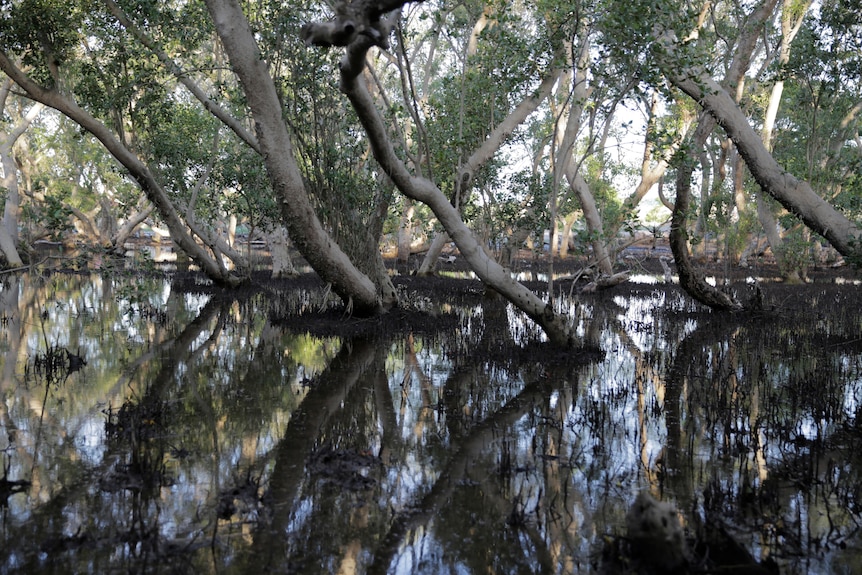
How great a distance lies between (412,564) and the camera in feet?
10.3

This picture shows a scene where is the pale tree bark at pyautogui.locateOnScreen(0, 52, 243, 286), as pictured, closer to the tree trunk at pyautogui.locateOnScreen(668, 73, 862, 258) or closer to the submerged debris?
the tree trunk at pyautogui.locateOnScreen(668, 73, 862, 258)

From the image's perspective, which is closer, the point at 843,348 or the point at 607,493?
the point at 607,493

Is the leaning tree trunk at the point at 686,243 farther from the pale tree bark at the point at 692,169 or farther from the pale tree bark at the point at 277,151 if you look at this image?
the pale tree bark at the point at 277,151

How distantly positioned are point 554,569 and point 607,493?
936 millimetres

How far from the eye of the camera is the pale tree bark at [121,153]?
32.5 feet

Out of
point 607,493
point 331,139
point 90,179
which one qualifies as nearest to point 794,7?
point 331,139

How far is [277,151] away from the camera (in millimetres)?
8312

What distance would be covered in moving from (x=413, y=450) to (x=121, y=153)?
832cm

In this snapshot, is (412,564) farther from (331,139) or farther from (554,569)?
(331,139)

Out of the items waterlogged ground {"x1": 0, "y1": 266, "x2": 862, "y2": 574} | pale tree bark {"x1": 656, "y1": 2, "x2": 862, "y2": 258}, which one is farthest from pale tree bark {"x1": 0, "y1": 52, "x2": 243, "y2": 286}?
pale tree bark {"x1": 656, "y1": 2, "x2": 862, "y2": 258}

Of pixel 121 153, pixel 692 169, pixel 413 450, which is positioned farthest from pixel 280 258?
pixel 413 450

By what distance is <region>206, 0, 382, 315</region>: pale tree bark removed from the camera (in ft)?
25.7

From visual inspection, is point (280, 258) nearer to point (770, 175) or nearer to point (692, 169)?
point (692, 169)

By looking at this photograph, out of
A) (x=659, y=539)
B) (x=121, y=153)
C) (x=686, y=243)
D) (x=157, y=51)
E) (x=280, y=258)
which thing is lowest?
(x=659, y=539)
